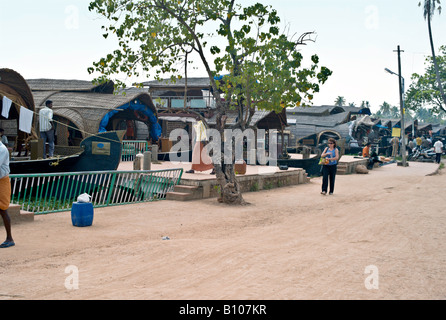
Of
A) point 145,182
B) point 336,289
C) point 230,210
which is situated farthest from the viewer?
point 145,182

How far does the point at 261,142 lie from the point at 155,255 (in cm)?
1927

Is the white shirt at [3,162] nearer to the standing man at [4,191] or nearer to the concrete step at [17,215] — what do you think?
the standing man at [4,191]

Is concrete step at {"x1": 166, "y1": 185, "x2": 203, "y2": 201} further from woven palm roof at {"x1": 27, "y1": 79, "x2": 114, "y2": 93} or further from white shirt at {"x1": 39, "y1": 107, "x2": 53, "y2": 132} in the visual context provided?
woven palm roof at {"x1": 27, "y1": 79, "x2": 114, "y2": 93}

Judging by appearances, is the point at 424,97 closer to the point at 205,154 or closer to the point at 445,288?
the point at 205,154

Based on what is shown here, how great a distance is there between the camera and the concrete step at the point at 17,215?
7923mm

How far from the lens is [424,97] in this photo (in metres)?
40.8

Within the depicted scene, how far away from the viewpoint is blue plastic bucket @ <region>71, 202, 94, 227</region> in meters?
8.03

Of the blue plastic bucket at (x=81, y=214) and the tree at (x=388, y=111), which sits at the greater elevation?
the tree at (x=388, y=111)

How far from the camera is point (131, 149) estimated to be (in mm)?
19000

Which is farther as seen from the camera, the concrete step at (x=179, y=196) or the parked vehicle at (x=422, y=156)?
the parked vehicle at (x=422, y=156)

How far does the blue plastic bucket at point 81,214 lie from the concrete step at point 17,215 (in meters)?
0.82

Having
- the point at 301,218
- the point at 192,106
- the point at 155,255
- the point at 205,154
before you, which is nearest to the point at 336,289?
the point at 155,255

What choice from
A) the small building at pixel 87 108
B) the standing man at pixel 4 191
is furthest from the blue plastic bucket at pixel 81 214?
the small building at pixel 87 108
